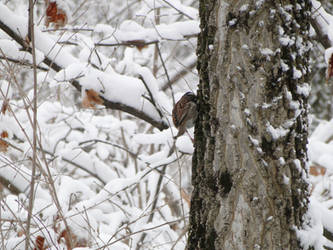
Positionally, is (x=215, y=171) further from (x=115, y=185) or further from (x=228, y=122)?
(x=115, y=185)

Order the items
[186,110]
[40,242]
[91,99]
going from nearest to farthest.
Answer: [186,110] < [40,242] < [91,99]

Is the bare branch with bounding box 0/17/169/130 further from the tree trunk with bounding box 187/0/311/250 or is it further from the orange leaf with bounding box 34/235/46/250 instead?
the tree trunk with bounding box 187/0/311/250

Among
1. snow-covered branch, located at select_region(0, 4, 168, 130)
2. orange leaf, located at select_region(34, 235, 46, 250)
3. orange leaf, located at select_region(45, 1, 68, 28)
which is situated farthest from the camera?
orange leaf, located at select_region(45, 1, 68, 28)

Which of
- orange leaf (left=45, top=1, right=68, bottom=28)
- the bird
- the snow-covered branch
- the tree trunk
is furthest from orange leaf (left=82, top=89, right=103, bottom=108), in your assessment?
the tree trunk

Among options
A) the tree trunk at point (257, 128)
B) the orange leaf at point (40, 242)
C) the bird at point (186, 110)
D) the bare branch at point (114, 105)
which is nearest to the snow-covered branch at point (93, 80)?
→ the bare branch at point (114, 105)

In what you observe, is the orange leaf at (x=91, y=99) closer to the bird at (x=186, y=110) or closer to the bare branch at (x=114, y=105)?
the bare branch at (x=114, y=105)

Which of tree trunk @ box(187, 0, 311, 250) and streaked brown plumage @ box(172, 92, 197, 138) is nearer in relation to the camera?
tree trunk @ box(187, 0, 311, 250)

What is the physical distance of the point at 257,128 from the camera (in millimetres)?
1221

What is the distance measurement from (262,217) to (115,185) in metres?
1.15

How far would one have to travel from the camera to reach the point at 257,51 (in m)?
1.22

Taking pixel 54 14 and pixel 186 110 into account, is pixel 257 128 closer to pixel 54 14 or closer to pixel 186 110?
pixel 186 110

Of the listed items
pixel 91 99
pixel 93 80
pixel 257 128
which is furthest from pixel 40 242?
pixel 257 128

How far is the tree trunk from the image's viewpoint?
1.20 metres

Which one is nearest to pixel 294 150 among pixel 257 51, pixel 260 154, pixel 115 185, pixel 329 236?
pixel 260 154
